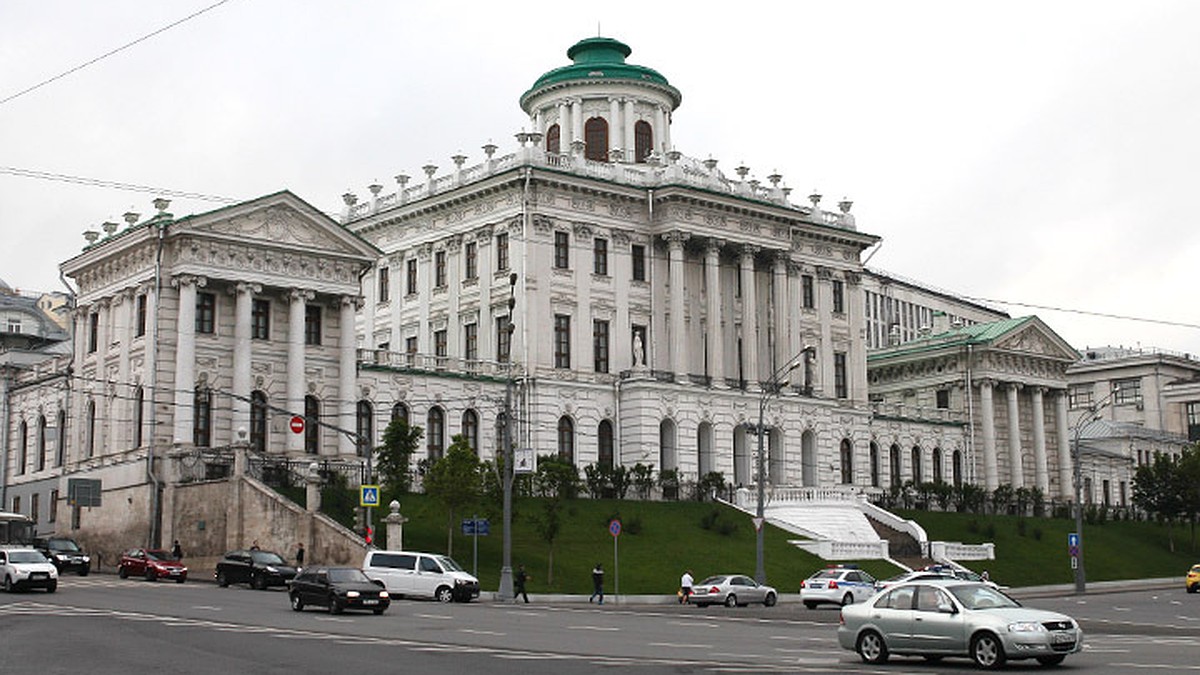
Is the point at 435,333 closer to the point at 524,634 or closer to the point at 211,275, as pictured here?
the point at 211,275

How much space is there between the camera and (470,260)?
3214 inches

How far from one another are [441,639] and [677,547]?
3355 centimetres

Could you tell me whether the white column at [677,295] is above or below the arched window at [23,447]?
above

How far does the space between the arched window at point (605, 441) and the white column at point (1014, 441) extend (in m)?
37.9

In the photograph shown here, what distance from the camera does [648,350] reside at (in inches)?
3223

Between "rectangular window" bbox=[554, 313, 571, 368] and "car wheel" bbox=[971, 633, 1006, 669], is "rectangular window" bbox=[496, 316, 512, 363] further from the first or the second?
"car wheel" bbox=[971, 633, 1006, 669]

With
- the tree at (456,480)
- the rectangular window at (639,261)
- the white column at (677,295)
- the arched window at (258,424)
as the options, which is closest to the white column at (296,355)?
the arched window at (258,424)

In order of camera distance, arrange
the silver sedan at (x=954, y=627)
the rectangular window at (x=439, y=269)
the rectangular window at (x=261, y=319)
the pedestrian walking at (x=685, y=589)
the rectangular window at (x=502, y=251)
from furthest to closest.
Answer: the rectangular window at (x=439, y=269), the rectangular window at (x=502, y=251), the rectangular window at (x=261, y=319), the pedestrian walking at (x=685, y=589), the silver sedan at (x=954, y=627)

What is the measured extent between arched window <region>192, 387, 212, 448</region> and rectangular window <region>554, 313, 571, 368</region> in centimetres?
1969

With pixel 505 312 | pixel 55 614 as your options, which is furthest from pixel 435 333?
pixel 55 614

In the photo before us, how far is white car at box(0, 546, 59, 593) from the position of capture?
44219 mm

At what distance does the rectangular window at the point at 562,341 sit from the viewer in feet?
258

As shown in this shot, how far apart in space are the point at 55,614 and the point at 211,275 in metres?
30.9

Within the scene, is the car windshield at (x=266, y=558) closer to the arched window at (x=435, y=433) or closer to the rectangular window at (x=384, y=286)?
the arched window at (x=435, y=433)
